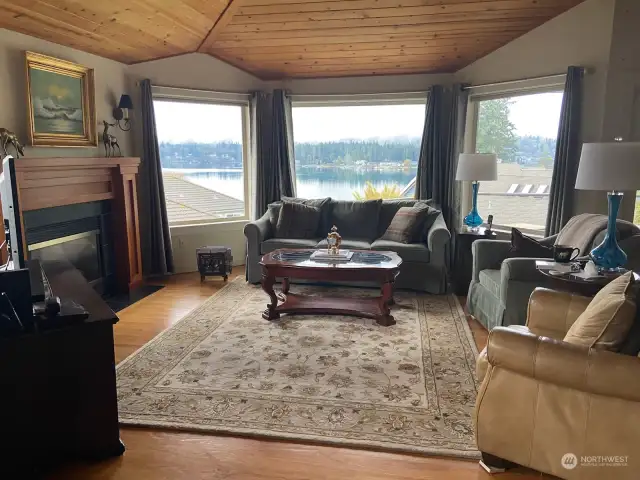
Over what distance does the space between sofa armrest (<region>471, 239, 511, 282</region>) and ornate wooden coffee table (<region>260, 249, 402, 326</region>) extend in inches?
25.8

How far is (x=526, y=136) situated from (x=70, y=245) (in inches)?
180

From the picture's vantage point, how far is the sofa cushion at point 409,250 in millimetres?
4727

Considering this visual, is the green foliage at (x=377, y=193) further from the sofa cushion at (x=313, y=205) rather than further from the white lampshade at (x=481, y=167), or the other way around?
the white lampshade at (x=481, y=167)

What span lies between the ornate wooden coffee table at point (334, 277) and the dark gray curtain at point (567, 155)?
62.7 inches

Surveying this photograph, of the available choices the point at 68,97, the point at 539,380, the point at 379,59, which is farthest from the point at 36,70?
the point at 539,380

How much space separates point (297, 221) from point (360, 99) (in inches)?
68.1

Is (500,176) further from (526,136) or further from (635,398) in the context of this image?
(635,398)

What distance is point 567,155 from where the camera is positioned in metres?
4.36

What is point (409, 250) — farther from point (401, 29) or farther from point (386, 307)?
point (401, 29)

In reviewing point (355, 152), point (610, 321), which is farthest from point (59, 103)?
point (610, 321)

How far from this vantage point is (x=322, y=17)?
436 centimetres

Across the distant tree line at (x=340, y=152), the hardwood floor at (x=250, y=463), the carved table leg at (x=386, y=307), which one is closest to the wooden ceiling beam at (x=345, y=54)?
the distant tree line at (x=340, y=152)

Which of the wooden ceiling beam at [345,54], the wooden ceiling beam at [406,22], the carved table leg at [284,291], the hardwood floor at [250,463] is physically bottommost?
the hardwood floor at [250,463]

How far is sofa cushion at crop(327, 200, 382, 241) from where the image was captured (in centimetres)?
537
